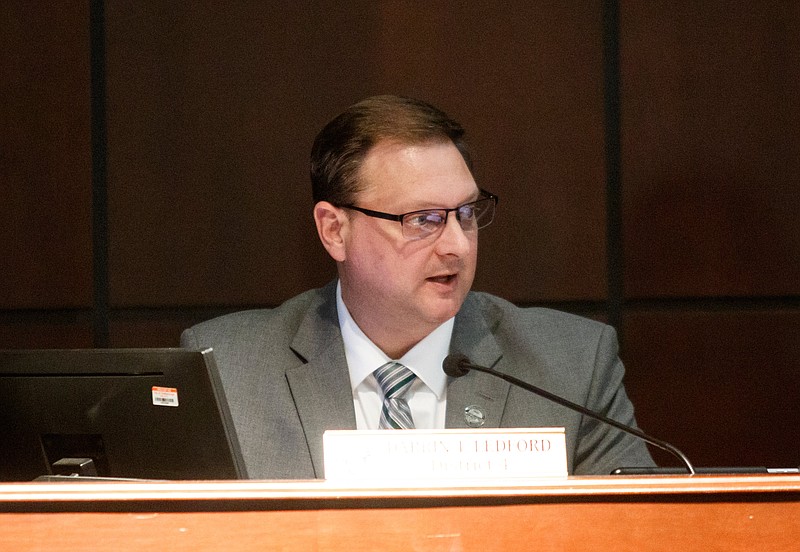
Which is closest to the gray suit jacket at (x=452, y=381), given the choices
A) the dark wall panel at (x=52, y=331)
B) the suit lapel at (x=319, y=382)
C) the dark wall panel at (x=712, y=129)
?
the suit lapel at (x=319, y=382)

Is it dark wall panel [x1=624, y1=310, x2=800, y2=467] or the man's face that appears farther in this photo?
dark wall panel [x1=624, y1=310, x2=800, y2=467]

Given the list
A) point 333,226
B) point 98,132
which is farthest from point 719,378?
point 98,132

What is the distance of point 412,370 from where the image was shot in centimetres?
176

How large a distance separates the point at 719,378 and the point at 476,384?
2.68ft

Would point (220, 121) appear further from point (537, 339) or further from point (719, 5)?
point (719, 5)

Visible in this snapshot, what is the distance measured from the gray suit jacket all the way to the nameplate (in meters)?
0.70

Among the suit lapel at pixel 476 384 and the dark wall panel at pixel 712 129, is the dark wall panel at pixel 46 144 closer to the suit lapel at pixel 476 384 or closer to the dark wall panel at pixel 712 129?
the suit lapel at pixel 476 384

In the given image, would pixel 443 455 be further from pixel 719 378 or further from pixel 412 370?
pixel 719 378

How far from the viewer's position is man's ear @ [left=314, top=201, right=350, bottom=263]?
185cm

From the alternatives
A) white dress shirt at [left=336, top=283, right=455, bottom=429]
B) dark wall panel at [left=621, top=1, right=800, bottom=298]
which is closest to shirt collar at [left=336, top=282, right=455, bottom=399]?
white dress shirt at [left=336, top=283, right=455, bottom=429]

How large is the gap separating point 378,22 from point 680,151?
82 centimetres

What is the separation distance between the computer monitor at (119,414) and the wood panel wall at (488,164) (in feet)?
3.69

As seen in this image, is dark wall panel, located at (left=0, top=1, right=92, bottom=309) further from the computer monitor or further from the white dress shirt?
the computer monitor

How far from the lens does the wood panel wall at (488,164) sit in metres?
2.17
